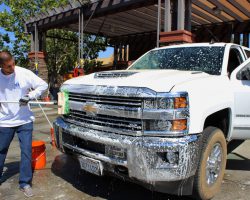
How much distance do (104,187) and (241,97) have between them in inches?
86.6

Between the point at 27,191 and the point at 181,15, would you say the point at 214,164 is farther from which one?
the point at 181,15

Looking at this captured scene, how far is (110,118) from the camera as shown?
3.71 meters

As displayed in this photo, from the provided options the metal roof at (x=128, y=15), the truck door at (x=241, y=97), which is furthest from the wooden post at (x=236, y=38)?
the truck door at (x=241, y=97)

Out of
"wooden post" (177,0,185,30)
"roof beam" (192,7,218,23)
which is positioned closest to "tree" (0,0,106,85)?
"roof beam" (192,7,218,23)

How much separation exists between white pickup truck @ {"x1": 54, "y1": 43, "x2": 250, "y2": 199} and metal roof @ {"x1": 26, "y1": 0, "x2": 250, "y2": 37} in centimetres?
653

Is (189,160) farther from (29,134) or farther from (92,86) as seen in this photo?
(29,134)

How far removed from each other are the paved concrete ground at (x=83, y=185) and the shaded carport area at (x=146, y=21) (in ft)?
15.1

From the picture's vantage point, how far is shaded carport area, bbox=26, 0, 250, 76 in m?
8.99

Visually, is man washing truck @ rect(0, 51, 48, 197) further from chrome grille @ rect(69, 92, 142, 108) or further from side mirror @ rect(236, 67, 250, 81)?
side mirror @ rect(236, 67, 250, 81)

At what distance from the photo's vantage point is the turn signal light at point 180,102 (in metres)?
3.38

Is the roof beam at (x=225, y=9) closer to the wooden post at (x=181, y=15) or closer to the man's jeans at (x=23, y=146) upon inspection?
the wooden post at (x=181, y=15)

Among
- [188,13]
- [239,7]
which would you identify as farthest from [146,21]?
[188,13]

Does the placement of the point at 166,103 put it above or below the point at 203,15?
below

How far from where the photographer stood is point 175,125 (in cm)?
337
